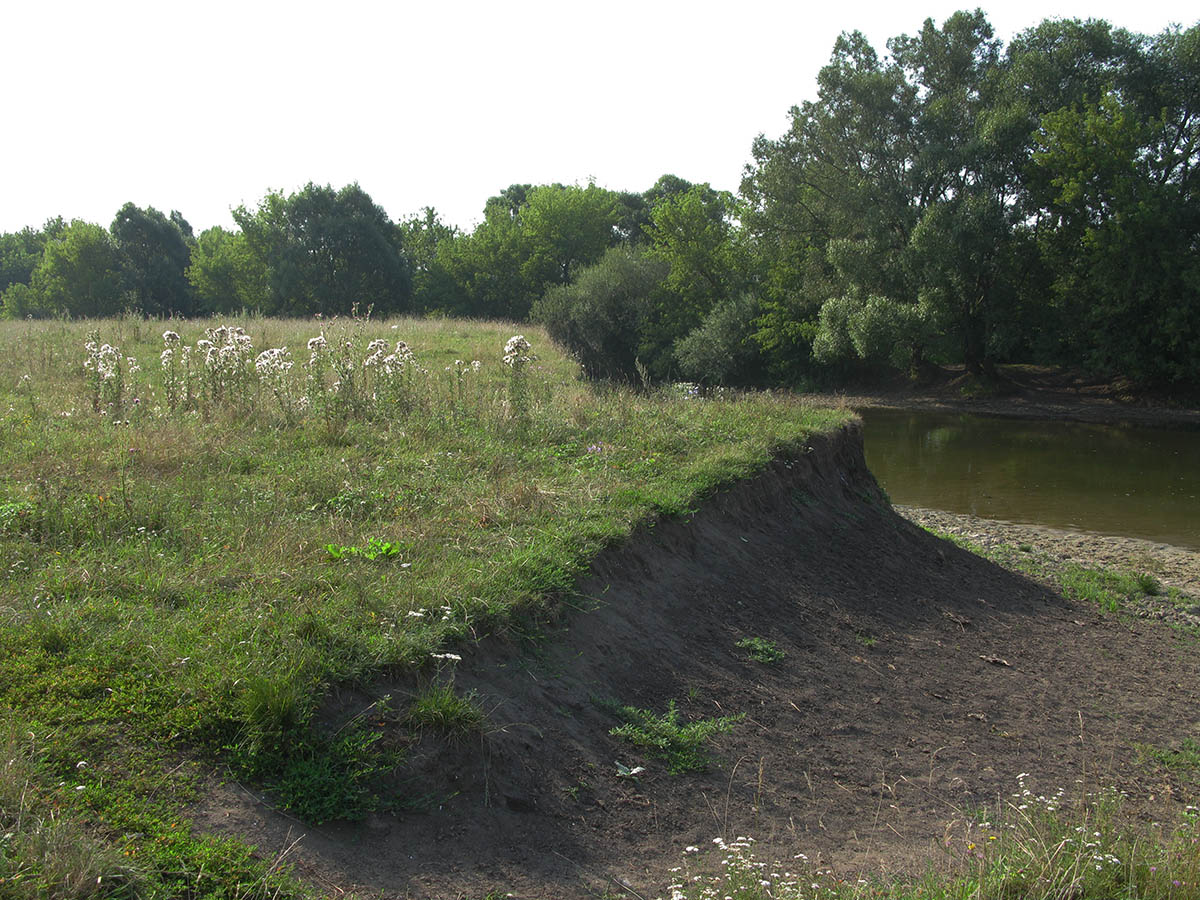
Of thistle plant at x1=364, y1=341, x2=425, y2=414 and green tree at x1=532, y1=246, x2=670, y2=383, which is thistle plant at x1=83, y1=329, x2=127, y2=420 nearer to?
thistle plant at x1=364, y1=341, x2=425, y2=414

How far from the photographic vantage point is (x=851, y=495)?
1141 cm

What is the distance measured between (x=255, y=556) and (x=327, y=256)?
51.9m

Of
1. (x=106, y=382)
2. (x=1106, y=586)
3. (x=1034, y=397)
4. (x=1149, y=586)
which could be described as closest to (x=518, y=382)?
(x=106, y=382)

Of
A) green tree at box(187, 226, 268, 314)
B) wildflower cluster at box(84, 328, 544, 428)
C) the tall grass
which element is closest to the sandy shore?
wildflower cluster at box(84, 328, 544, 428)

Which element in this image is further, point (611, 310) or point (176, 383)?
point (611, 310)

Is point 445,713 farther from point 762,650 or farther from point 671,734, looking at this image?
point 762,650

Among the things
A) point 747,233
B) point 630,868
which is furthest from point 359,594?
point 747,233

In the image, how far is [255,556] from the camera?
5277 millimetres

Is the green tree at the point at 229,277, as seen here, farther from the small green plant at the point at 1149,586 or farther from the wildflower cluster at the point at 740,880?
the wildflower cluster at the point at 740,880

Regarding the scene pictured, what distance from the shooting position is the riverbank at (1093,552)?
35.4 feet

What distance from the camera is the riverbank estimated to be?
35.4 ft

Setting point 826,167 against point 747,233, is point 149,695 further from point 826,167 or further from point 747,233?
point 747,233

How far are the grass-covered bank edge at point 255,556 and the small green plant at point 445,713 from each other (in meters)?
0.07

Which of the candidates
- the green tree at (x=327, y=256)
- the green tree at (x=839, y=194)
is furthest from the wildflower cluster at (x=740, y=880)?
the green tree at (x=327, y=256)
